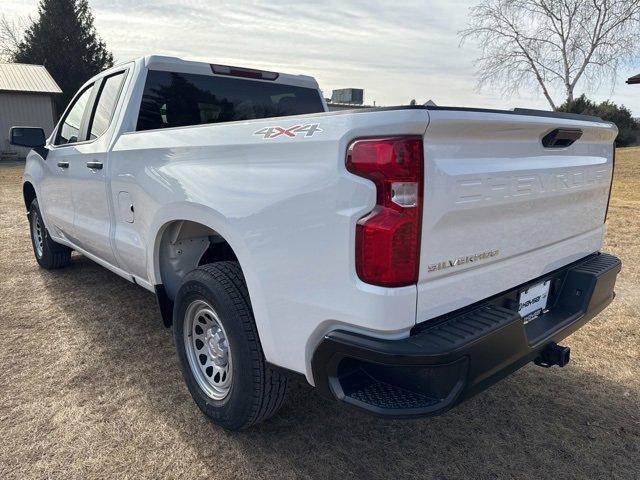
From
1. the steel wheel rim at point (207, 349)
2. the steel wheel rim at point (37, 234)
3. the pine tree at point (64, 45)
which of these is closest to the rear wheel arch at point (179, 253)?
the steel wheel rim at point (207, 349)

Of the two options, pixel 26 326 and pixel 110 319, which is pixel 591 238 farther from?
pixel 26 326

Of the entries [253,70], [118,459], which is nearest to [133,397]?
[118,459]

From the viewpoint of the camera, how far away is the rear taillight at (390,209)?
1771 mm

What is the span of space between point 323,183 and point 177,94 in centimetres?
219

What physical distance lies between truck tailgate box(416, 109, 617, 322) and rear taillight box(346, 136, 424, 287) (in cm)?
5

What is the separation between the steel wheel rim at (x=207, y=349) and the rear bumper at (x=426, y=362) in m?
0.81

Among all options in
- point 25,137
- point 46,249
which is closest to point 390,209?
point 25,137

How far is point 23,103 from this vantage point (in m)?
26.1

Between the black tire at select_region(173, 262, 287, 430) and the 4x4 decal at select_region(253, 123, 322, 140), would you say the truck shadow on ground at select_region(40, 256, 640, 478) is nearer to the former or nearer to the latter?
the black tire at select_region(173, 262, 287, 430)

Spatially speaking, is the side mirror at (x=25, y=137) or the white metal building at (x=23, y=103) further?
the white metal building at (x=23, y=103)

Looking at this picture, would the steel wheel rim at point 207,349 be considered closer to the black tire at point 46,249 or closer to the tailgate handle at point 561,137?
the tailgate handle at point 561,137

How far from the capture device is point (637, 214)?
866 cm

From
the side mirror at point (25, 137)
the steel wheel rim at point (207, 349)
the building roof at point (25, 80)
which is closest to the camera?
the steel wheel rim at point (207, 349)

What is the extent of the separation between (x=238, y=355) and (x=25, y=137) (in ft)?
11.9
